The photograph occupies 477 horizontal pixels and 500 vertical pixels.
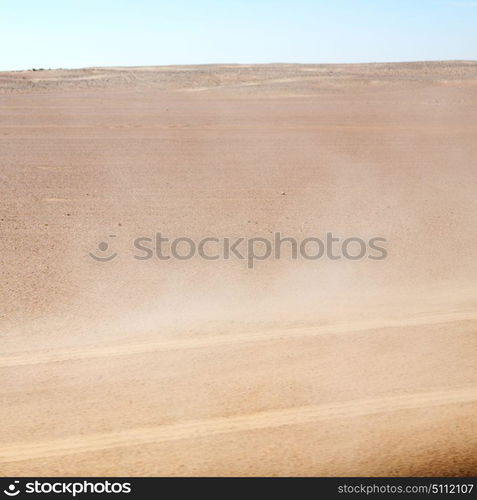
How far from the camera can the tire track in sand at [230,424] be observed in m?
5.28

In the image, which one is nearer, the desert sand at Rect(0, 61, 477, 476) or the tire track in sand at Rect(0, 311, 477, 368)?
the desert sand at Rect(0, 61, 477, 476)

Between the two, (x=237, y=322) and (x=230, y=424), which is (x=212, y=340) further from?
(x=230, y=424)

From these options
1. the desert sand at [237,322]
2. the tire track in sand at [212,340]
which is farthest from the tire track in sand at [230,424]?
the tire track in sand at [212,340]

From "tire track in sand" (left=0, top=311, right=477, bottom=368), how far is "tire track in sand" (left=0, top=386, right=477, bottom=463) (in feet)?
4.66

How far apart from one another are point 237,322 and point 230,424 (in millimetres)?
2191

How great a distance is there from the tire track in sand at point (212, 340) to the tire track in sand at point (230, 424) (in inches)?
55.9

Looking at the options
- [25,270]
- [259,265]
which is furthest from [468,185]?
[25,270]

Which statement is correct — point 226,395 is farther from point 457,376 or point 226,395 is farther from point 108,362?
point 457,376

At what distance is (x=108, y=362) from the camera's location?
6.70 m

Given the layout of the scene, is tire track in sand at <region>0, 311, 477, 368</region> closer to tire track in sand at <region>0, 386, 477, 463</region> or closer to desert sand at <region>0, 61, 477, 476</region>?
desert sand at <region>0, 61, 477, 476</region>

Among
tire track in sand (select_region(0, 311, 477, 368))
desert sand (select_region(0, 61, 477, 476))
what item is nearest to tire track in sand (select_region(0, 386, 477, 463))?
desert sand (select_region(0, 61, 477, 476))

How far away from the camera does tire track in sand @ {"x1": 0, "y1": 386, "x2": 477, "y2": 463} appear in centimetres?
528

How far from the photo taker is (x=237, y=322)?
772 cm

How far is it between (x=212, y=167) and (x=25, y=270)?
940 centimetres
